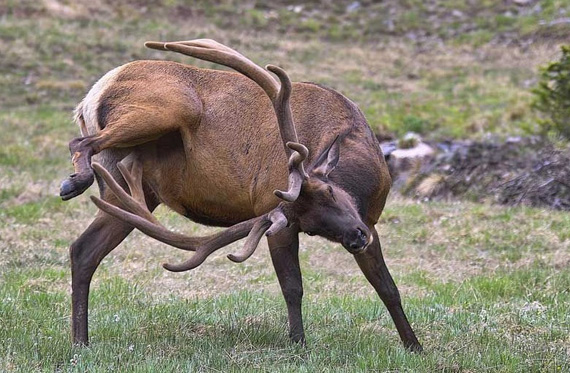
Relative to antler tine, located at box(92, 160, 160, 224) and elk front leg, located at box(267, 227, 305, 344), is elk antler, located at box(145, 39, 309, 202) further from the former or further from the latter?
antler tine, located at box(92, 160, 160, 224)

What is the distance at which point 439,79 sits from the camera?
24.8 m

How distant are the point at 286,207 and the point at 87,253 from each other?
5.55 ft

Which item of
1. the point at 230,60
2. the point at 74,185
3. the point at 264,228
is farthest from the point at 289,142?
the point at 74,185

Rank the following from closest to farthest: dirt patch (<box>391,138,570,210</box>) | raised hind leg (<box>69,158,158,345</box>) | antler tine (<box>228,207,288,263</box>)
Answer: antler tine (<box>228,207,288,263</box>) → raised hind leg (<box>69,158,158,345</box>) → dirt patch (<box>391,138,570,210</box>)

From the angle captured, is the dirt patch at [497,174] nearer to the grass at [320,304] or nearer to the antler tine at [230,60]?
the grass at [320,304]

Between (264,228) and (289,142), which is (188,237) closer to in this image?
(264,228)

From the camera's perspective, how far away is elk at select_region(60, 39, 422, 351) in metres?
6.31

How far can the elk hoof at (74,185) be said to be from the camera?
20.0 feet

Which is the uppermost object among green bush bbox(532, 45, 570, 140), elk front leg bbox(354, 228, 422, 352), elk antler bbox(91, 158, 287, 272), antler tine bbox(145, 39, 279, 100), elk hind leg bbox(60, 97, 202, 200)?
antler tine bbox(145, 39, 279, 100)

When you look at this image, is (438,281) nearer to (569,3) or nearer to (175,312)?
(175,312)

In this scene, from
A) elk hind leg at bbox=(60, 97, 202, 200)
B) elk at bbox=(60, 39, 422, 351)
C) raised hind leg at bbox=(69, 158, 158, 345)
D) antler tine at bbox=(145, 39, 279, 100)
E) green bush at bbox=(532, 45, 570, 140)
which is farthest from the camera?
green bush at bbox=(532, 45, 570, 140)

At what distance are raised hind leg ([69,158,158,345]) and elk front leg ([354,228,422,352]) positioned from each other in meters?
1.74

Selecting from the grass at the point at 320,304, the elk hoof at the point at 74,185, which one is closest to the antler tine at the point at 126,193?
the elk hoof at the point at 74,185

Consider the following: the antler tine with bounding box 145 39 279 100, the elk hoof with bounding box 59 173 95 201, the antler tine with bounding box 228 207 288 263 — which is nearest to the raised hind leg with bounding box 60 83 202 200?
the elk hoof with bounding box 59 173 95 201
